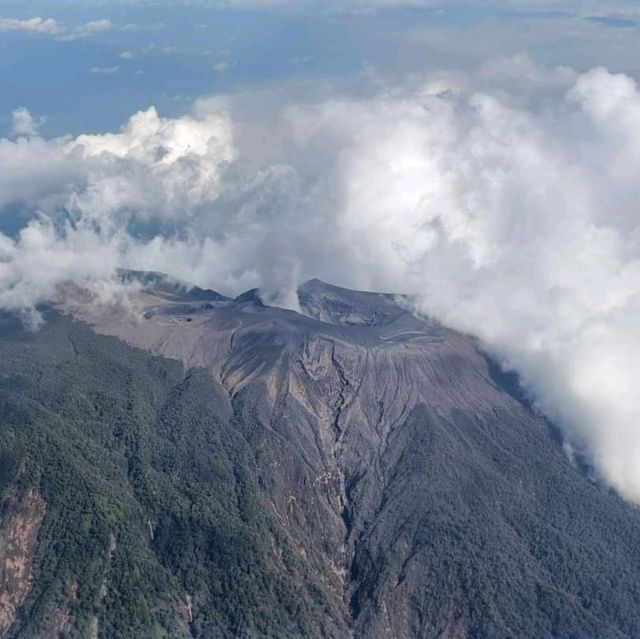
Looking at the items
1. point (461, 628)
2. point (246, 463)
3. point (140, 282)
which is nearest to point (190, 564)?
point (246, 463)

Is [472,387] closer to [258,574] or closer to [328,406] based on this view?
[328,406]

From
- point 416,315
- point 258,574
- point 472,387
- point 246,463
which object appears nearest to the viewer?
point 258,574

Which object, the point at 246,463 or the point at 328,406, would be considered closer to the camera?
the point at 246,463

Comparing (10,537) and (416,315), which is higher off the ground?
(10,537)

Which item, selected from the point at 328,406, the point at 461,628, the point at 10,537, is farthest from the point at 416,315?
the point at 10,537

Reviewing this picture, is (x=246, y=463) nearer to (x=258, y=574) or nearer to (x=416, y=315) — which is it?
(x=258, y=574)

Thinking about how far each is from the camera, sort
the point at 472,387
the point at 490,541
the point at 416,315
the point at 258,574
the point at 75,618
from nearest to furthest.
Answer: the point at 75,618, the point at 258,574, the point at 490,541, the point at 472,387, the point at 416,315
